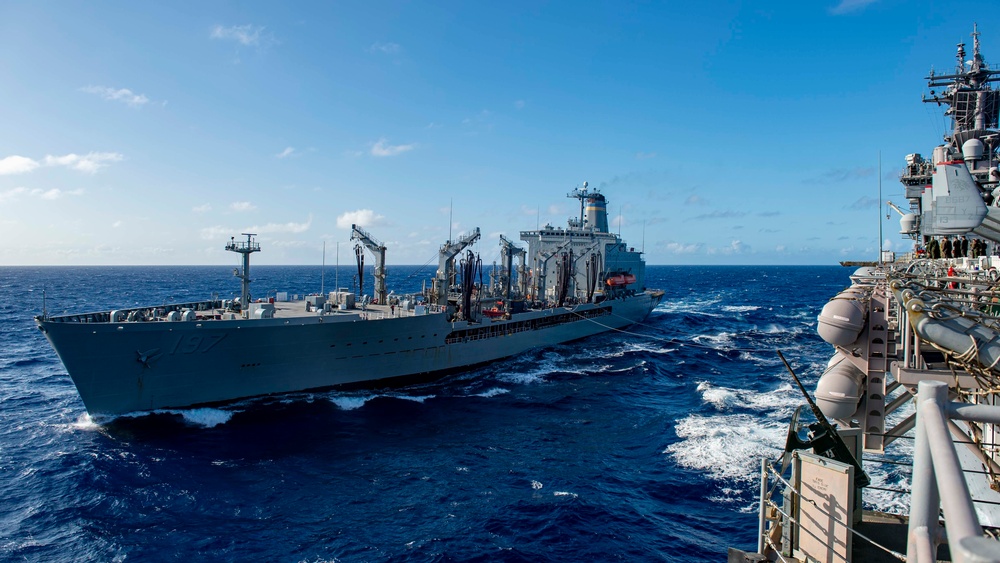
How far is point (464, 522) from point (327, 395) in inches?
592

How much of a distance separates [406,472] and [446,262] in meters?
22.0

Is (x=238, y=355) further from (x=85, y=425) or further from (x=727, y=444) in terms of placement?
(x=727, y=444)

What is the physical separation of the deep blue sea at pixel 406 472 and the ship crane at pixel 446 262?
6.76 meters

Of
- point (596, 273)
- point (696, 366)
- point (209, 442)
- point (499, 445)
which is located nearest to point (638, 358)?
point (696, 366)

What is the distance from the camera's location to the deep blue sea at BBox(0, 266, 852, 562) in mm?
15328

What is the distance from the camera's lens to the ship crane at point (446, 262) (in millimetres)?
38406

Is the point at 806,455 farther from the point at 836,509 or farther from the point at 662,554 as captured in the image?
the point at 662,554

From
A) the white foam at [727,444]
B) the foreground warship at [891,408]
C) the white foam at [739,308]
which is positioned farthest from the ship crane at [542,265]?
the foreground warship at [891,408]

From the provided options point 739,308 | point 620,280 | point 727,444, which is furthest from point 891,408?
point 739,308

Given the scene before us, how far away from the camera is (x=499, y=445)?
23.1 metres

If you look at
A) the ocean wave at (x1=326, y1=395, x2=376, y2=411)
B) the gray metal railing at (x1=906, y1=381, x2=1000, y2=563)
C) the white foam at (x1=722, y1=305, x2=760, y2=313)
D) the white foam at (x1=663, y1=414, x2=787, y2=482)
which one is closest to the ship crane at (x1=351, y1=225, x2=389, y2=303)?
the ocean wave at (x1=326, y1=395, x2=376, y2=411)

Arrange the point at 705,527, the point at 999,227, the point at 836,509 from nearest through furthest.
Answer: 1. the point at 836,509
2. the point at 999,227
3. the point at 705,527

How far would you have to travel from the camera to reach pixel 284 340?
2725 cm

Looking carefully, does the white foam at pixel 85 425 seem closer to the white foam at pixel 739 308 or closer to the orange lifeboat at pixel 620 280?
the orange lifeboat at pixel 620 280
